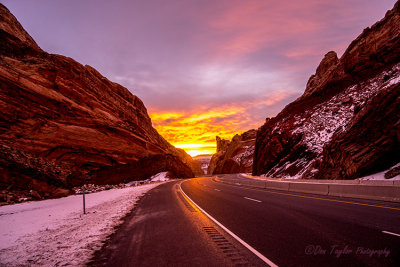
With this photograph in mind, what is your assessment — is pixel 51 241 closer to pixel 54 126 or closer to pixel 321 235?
pixel 321 235

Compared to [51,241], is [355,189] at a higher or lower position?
lower

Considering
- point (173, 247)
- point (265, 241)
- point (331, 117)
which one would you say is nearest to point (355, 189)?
point (265, 241)

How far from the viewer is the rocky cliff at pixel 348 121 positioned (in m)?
19.2

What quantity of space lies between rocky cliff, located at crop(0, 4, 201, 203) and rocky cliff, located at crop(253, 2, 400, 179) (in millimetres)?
28941

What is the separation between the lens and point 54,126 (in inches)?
Result: 1176

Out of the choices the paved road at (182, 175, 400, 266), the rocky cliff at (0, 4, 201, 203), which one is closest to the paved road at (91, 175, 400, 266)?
the paved road at (182, 175, 400, 266)

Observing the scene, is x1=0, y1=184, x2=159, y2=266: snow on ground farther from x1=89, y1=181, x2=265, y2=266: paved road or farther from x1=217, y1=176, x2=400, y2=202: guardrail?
x1=217, y1=176, x2=400, y2=202: guardrail

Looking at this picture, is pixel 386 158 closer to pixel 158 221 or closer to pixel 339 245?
pixel 339 245

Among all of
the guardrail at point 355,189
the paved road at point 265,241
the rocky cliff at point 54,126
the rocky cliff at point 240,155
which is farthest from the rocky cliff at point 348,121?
the rocky cliff at point 240,155

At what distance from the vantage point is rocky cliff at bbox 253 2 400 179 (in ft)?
63.0

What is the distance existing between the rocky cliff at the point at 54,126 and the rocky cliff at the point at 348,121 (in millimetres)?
28941

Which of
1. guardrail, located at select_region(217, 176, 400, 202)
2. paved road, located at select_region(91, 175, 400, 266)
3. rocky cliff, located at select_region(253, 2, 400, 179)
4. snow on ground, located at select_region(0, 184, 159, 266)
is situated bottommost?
guardrail, located at select_region(217, 176, 400, 202)

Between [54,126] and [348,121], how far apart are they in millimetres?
43113

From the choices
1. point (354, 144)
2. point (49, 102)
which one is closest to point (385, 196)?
point (354, 144)
